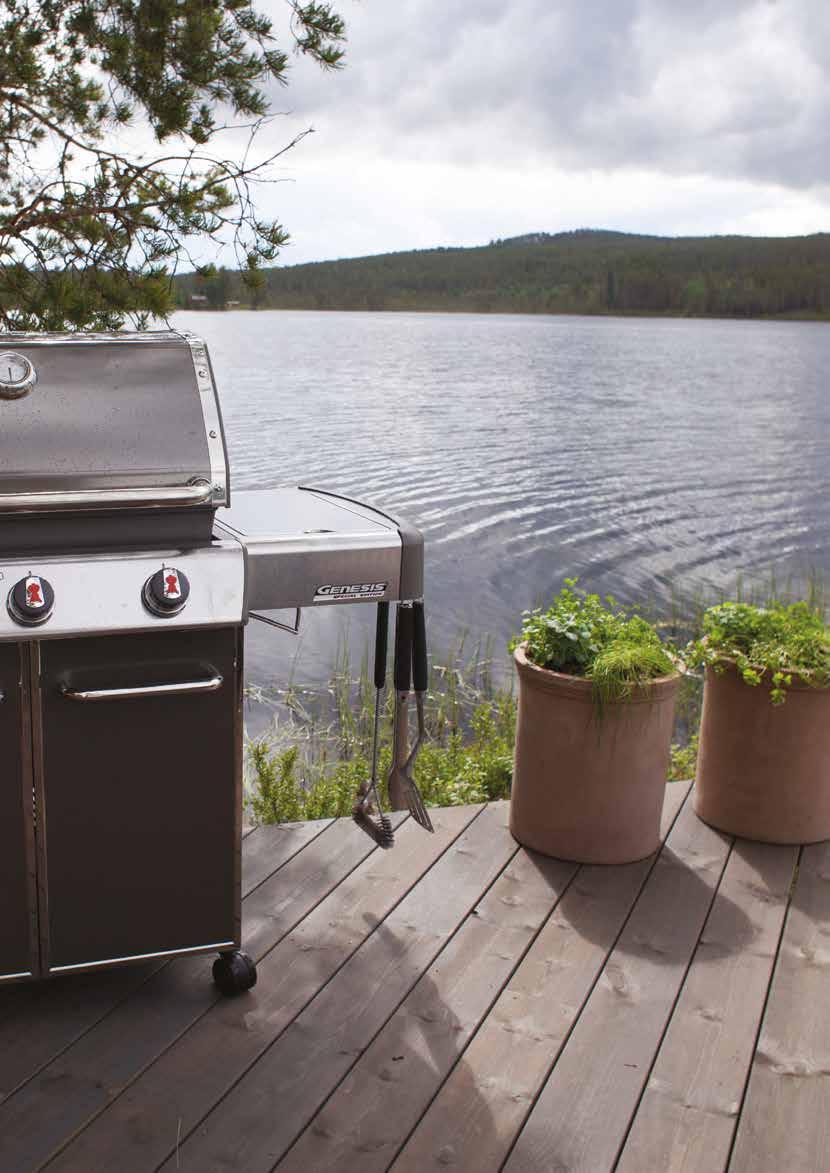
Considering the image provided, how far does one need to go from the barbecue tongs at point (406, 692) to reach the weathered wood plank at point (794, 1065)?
821mm

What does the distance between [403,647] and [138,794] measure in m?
0.60

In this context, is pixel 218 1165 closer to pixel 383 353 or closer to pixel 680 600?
pixel 680 600

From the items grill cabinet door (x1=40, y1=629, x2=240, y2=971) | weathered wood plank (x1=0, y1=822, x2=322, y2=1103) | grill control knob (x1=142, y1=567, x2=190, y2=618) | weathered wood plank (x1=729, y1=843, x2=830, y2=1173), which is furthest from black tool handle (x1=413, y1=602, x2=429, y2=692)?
weathered wood plank (x1=729, y1=843, x2=830, y2=1173)

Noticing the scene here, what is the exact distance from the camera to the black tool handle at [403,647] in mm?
2252

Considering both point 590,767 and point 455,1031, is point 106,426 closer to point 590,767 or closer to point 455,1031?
point 455,1031

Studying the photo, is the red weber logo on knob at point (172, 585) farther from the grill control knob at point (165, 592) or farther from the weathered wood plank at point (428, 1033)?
the weathered wood plank at point (428, 1033)

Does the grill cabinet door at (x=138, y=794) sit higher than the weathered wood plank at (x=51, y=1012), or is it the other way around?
the grill cabinet door at (x=138, y=794)

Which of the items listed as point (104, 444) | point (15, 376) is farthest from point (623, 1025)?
point (15, 376)

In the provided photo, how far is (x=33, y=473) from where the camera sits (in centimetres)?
190

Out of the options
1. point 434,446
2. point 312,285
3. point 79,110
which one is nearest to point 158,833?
point 79,110

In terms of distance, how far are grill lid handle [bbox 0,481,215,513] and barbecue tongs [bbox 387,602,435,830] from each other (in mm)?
493

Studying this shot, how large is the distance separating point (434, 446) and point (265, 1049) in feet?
40.2

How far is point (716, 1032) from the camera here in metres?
2.16

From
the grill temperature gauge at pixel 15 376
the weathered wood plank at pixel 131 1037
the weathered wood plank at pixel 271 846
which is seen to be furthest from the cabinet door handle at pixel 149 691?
the weathered wood plank at pixel 271 846
